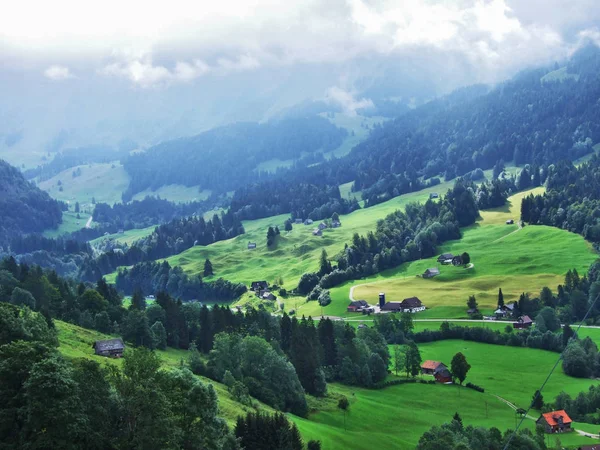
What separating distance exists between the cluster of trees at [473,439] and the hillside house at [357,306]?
93.9 m

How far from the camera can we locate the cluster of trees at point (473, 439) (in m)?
76.1

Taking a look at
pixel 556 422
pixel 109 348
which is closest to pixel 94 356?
pixel 109 348

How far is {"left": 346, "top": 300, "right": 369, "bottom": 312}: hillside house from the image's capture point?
18348 cm

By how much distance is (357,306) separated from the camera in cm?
18450

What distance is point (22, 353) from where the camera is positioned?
56656 mm

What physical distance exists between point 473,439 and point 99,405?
146ft

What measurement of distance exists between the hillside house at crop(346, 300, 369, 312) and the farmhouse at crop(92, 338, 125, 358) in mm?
98560

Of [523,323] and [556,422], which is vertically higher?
[523,323]

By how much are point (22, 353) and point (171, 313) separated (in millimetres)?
65454

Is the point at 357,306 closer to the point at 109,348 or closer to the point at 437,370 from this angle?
the point at 437,370

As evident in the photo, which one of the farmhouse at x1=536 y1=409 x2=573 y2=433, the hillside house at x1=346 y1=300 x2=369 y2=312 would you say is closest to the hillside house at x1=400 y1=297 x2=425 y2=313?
the hillside house at x1=346 y1=300 x2=369 y2=312

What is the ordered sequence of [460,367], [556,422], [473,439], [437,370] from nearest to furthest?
[473,439], [556,422], [460,367], [437,370]

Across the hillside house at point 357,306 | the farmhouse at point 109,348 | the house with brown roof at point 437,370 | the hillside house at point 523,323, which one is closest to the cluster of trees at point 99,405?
the farmhouse at point 109,348

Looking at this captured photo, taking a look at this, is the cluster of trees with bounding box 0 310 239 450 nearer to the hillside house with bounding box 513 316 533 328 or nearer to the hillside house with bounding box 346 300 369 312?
the hillside house with bounding box 513 316 533 328
